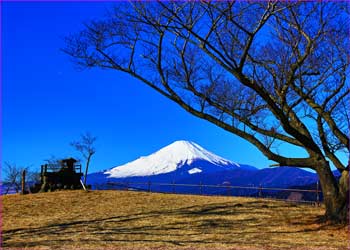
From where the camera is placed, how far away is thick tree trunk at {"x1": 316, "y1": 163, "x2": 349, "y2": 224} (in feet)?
39.2

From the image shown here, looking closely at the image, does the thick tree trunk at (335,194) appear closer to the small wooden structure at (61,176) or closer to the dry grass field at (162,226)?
the dry grass field at (162,226)

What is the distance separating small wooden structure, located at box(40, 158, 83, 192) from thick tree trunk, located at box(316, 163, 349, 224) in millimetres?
18373

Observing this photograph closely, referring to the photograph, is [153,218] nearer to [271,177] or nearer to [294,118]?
[294,118]

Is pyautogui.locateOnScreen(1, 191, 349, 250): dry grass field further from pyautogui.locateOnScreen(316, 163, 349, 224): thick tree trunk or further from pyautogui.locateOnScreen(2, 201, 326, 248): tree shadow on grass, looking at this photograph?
pyautogui.locateOnScreen(316, 163, 349, 224): thick tree trunk

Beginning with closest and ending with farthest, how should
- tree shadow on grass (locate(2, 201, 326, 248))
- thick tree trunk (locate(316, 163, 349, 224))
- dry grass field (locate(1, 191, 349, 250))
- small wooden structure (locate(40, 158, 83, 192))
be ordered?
dry grass field (locate(1, 191, 349, 250)) < tree shadow on grass (locate(2, 201, 326, 248)) < thick tree trunk (locate(316, 163, 349, 224)) < small wooden structure (locate(40, 158, 83, 192))

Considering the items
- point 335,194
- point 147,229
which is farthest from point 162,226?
point 335,194

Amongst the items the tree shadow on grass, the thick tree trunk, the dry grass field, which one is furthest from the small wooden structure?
the thick tree trunk

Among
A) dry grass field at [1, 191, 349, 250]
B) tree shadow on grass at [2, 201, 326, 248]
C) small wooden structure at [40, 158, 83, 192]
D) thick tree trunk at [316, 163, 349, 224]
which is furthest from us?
small wooden structure at [40, 158, 83, 192]

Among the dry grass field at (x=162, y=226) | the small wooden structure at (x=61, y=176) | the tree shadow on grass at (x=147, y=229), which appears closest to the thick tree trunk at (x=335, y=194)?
the dry grass field at (x=162, y=226)

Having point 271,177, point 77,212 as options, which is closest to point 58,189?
point 77,212

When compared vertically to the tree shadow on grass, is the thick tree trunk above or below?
above

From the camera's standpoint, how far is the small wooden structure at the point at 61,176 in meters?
27.2

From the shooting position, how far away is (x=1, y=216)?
15.6 metres

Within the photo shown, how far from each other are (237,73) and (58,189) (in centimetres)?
1916
